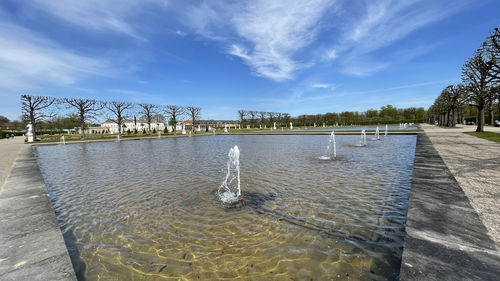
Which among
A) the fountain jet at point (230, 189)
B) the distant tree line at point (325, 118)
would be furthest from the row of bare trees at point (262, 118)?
the fountain jet at point (230, 189)

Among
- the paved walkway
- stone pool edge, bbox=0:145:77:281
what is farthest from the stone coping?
the paved walkway

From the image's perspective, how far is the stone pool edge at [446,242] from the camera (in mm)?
2117

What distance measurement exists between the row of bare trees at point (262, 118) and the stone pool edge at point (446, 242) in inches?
2687

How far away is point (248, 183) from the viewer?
7.09 metres

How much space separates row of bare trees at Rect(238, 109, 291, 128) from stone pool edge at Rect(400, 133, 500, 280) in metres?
68.3

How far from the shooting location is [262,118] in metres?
76.5

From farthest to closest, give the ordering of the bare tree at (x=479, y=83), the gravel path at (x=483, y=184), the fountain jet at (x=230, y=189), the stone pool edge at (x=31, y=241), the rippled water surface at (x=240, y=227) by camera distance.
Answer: the bare tree at (x=479, y=83) < the fountain jet at (x=230, y=189) < the gravel path at (x=483, y=184) < the rippled water surface at (x=240, y=227) < the stone pool edge at (x=31, y=241)

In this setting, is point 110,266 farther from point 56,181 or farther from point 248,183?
point 56,181

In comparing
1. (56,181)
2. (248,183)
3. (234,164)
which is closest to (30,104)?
(56,181)

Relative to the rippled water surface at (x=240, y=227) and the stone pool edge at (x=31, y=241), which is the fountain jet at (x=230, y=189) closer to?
the rippled water surface at (x=240, y=227)

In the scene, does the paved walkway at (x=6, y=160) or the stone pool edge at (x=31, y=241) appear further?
the paved walkway at (x=6, y=160)

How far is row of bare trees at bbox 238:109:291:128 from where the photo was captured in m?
75.0

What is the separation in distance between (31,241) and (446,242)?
545 centimetres

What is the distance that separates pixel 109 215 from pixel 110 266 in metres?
2.08
